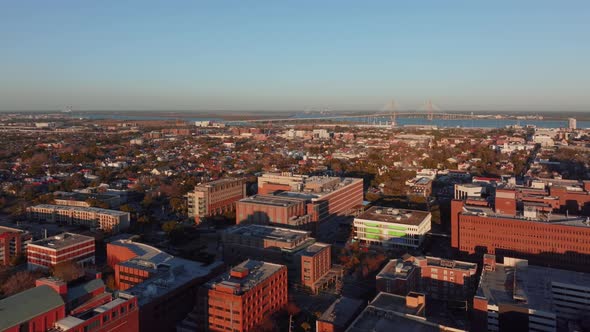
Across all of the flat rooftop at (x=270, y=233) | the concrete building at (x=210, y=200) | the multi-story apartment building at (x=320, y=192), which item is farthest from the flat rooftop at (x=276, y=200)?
the concrete building at (x=210, y=200)

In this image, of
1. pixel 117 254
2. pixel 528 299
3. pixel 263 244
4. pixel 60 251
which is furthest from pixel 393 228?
pixel 60 251

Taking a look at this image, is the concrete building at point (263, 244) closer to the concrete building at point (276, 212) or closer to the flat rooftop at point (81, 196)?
the concrete building at point (276, 212)

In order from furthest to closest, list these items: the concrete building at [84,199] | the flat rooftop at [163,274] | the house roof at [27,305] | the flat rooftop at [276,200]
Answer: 1. the concrete building at [84,199]
2. the flat rooftop at [276,200]
3. the flat rooftop at [163,274]
4. the house roof at [27,305]

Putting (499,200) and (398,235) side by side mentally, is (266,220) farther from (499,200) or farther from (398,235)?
(499,200)

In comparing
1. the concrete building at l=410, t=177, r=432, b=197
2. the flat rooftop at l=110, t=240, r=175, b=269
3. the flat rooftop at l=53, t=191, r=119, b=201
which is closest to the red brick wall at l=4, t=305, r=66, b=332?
the flat rooftop at l=110, t=240, r=175, b=269

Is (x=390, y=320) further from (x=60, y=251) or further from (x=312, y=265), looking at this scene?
(x=60, y=251)

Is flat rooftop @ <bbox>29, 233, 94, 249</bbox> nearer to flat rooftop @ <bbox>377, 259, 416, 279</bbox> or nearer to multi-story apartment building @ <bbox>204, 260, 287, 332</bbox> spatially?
multi-story apartment building @ <bbox>204, 260, 287, 332</bbox>

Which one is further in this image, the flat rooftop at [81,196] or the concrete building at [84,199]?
the flat rooftop at [81,196]
